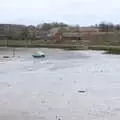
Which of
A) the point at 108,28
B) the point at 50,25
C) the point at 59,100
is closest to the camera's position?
the point at 59,100

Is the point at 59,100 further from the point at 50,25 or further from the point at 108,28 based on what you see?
the point at 50,25

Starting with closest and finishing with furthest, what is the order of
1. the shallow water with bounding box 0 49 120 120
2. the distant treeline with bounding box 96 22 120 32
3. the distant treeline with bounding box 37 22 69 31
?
the shallow water with bounding box 0 49 120 120
the distant treeline with bounding box 96 22 120 32
the distant treeline with bounding box 37 22 69 31

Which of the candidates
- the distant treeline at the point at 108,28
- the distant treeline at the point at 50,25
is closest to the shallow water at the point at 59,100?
the distant treeline at the point at 108,28

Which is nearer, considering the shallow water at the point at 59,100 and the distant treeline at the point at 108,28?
the shallow water at the point at 59,100

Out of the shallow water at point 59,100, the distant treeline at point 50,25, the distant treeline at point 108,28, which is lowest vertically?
the shallow water at point 59,100

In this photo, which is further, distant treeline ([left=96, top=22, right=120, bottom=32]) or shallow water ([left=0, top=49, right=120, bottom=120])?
distant treeline ([left=96, top=22, right=120, bottom=32])

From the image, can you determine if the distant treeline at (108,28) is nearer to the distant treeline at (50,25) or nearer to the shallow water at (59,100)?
the distant treeline at (50,25)

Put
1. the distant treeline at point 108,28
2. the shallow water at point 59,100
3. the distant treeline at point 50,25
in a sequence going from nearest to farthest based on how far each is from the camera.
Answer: the shallow water at point 59,100
the distant treeline at point 108,28
the distant treeline at point 50,25

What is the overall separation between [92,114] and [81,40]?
10606 cm

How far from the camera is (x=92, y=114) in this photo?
16203 millimetres

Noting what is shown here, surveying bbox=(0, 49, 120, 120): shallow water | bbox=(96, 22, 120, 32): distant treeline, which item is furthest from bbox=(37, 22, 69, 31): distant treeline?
bbox=(0, 49, 120, 120): shallow water

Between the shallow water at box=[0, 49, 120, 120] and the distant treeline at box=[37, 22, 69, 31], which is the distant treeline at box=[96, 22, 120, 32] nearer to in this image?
the distant treeline at box=[37, 22, 69, 31]

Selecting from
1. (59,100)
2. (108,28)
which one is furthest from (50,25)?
(59,100)

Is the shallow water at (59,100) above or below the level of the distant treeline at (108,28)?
below
